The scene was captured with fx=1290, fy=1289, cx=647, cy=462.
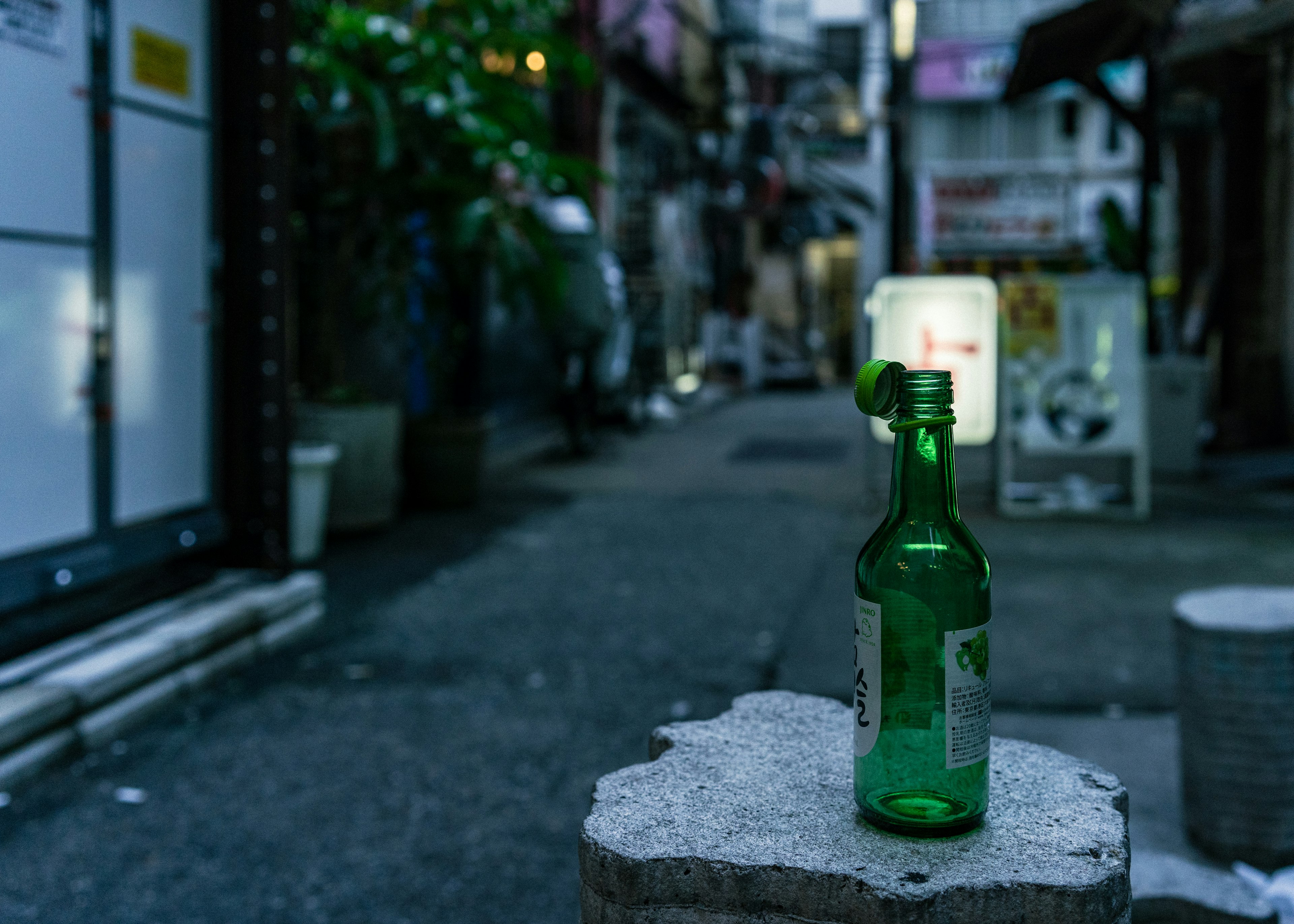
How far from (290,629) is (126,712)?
3.89 ft

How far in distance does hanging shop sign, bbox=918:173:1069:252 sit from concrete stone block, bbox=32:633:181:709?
1708 centimetres

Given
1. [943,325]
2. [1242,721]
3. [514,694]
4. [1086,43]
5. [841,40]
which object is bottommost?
[514,694]

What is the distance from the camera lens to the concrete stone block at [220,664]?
471cm

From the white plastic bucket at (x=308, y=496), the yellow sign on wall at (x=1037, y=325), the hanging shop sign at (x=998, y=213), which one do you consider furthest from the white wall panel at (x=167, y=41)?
the hanging shop sign at (x=998, y=213)

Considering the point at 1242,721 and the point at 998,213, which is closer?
the point at 1242,721

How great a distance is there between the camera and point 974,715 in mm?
1489

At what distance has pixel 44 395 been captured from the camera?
4578 mm

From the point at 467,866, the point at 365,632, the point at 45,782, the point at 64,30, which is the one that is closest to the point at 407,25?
the point at 64,30

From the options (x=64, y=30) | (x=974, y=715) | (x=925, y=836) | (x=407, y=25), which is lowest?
(x=925, y=836)

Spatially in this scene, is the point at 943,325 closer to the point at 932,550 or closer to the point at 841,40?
the point at 932,550

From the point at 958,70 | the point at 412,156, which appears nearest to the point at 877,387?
the point at 412,156

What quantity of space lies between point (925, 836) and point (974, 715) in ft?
0.50

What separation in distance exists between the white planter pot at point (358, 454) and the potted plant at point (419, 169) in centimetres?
26

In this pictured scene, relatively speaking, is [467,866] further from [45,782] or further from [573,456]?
[573,456]
